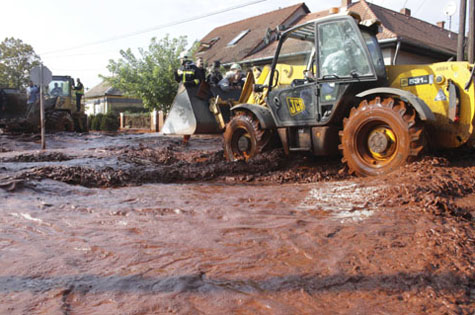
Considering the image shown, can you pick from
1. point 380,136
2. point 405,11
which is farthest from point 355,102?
point 405,11

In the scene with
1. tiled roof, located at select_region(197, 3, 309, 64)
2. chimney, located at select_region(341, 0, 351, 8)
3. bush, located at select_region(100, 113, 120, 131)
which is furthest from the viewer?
bush, located at select_region(100, 113, 120, 131)

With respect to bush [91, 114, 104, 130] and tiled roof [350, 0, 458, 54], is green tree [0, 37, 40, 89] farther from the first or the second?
tiled roof [350, 0, 458, 54]

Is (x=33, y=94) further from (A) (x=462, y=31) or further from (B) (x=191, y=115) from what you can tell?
(A) (x=462, y=31)

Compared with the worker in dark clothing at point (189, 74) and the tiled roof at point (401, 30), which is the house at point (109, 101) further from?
the worker in dark clothing at point (189, 74)

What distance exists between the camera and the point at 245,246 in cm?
322

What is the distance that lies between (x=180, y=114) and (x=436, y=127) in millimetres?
6443

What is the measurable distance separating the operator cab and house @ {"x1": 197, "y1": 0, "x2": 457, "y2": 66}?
11.6 m

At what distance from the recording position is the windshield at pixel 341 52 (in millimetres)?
5953

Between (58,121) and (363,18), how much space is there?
53.5 feet

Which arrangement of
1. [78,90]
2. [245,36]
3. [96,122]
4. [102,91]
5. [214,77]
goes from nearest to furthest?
[214,77]
[78,90]
[96,122]
[245,36]
[102,91]

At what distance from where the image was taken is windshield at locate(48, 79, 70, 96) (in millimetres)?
20141

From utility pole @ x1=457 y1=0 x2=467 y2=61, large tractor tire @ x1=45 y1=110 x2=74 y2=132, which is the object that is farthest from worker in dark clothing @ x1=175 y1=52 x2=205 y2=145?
large tractor tire @ x1=45 y1=110 x2=74 y2=132

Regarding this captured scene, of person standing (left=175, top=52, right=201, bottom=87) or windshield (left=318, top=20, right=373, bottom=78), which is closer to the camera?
windshield (left=318, top=20, right=373, bottom=78)

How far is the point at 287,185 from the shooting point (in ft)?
19.4
